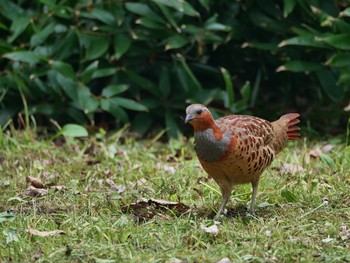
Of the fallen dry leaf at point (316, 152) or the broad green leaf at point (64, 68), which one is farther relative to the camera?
the broad green leaf at point (64, 68)

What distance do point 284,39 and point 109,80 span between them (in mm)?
1667

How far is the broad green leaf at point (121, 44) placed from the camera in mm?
7078

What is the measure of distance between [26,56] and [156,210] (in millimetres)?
2696

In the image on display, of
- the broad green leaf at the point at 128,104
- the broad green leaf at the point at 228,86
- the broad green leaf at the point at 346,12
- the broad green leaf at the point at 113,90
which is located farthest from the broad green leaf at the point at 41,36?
the broad green leaf at the point at 346,12

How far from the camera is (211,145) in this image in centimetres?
459

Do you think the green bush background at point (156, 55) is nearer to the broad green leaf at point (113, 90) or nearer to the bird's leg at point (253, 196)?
the broad green leaf at point (113, 90)

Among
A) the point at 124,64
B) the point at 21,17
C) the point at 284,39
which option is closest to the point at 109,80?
the point at 124,64

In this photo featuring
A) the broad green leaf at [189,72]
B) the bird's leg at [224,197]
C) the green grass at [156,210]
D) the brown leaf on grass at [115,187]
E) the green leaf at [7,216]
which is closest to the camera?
the green grass at [156,210]

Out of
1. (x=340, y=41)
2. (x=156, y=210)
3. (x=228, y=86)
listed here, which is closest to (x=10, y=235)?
(x=156, y=210)

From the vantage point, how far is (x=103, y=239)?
430 cm

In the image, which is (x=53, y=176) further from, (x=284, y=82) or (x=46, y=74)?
(x=284, y=82)

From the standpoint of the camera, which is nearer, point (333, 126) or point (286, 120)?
point (286, 120)

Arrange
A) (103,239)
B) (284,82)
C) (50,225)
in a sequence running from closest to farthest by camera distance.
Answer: (103,239) → (50,225) → (284,82)

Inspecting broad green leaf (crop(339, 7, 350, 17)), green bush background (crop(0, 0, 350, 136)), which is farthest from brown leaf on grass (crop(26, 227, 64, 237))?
broad green leaf (crop(339, 7, 350, 17))
